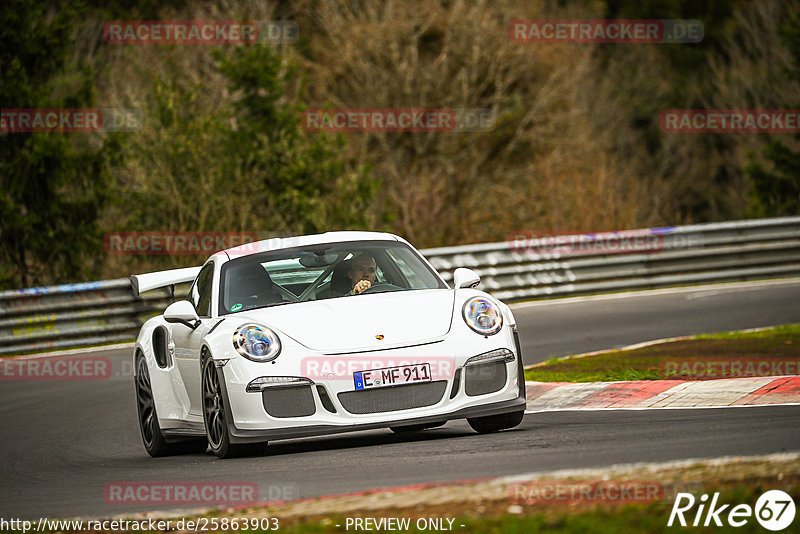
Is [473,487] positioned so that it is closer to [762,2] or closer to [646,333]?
[646,333]

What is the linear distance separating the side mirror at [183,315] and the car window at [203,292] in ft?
0.43

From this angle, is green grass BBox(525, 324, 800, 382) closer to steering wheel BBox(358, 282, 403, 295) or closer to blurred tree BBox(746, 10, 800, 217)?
steering wheel BBox(358, 282, 403, 295)

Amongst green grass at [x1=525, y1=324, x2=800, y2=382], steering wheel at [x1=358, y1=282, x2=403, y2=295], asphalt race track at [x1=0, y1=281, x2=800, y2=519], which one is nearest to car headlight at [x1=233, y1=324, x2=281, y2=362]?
asphalt race track at [x1=0, y1=281, x2=800, y2=519]

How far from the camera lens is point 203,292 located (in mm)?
9797

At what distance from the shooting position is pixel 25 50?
24.5 meters

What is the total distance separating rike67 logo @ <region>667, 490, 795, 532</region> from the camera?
4902 millimetres

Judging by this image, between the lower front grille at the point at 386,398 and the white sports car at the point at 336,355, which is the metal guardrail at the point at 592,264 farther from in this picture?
the lower front grille at the point at 386,398

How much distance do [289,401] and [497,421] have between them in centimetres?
146

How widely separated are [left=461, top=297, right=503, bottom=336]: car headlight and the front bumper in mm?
264

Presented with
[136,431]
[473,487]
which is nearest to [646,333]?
[136,431]

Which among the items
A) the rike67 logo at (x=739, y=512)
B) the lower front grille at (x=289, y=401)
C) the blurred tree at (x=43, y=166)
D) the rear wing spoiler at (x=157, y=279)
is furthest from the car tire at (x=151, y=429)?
the blurred tree at (x=43, y=166)

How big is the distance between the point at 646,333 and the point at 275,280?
22.7 ft

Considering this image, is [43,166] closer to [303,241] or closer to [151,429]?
[151,429]

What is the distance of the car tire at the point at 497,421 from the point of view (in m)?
8.77
